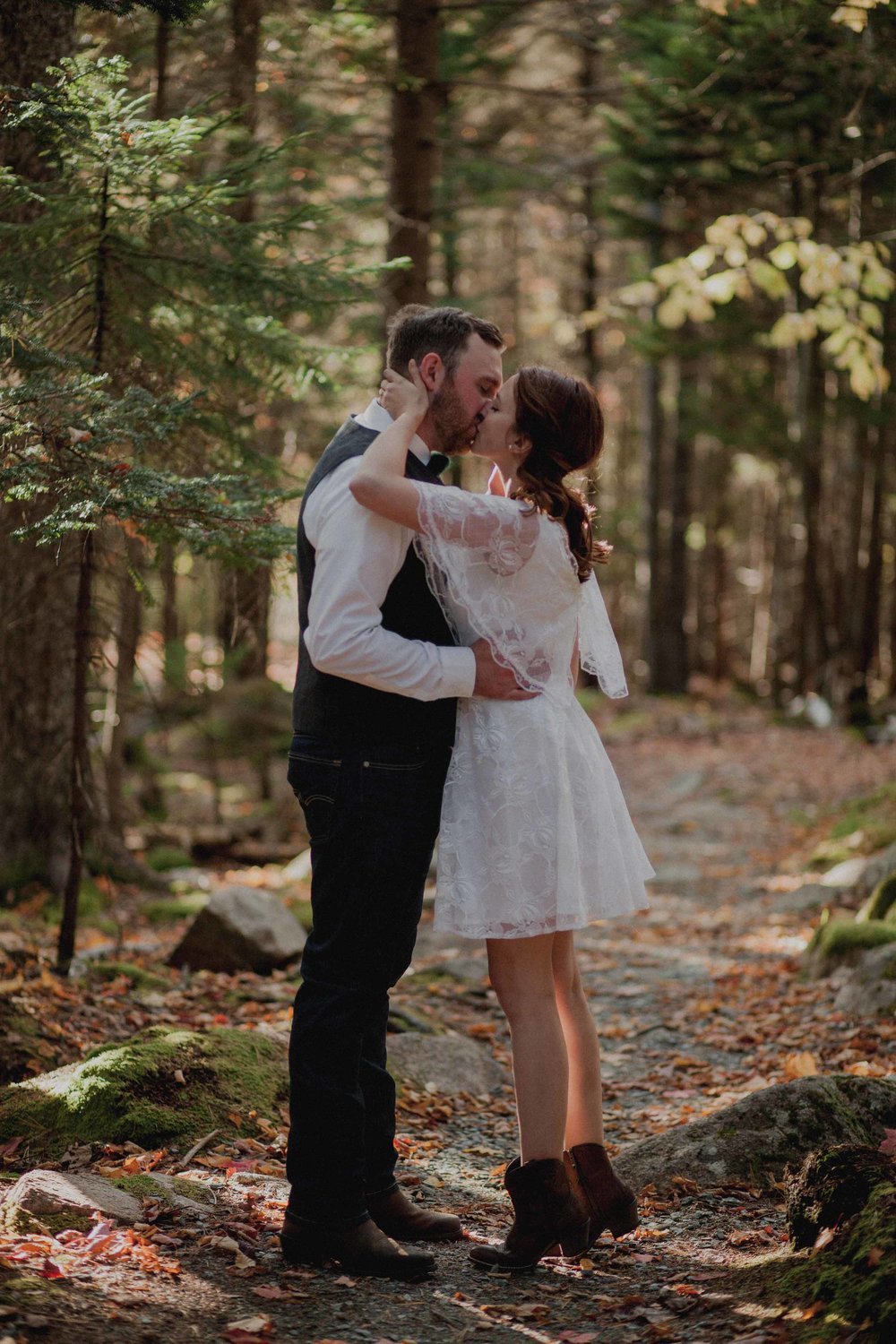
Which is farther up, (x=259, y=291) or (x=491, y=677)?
(x=259, y=291)

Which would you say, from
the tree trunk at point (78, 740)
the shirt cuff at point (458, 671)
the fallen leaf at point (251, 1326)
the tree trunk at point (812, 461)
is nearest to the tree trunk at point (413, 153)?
the tree trunk at point (78, 740)

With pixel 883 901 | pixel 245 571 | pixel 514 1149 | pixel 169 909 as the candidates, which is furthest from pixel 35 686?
pixel 883 901

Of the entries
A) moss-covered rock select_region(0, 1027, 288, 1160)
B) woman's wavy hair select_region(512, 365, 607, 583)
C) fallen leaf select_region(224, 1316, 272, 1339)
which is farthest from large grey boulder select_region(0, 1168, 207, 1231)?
woman's wavy hair select_region(512, 365, 607, 583)

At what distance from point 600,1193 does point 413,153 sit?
273 inches

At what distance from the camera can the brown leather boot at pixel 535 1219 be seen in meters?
3.39

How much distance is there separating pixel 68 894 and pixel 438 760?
281cm

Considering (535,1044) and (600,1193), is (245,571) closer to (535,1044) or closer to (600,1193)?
(535,1044)

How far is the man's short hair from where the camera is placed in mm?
3523

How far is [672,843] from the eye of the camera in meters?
11.4

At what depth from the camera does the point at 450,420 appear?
140 inches

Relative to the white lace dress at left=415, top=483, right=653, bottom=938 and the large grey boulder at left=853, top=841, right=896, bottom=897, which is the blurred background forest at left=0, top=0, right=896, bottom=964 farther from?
the large grey boulder at left=853, top=841, right=896, bottom=897

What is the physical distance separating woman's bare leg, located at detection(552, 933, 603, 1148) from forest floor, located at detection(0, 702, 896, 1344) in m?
0.37

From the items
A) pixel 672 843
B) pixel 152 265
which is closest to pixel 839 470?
pixel 672 843

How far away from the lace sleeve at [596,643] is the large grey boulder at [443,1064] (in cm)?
213
